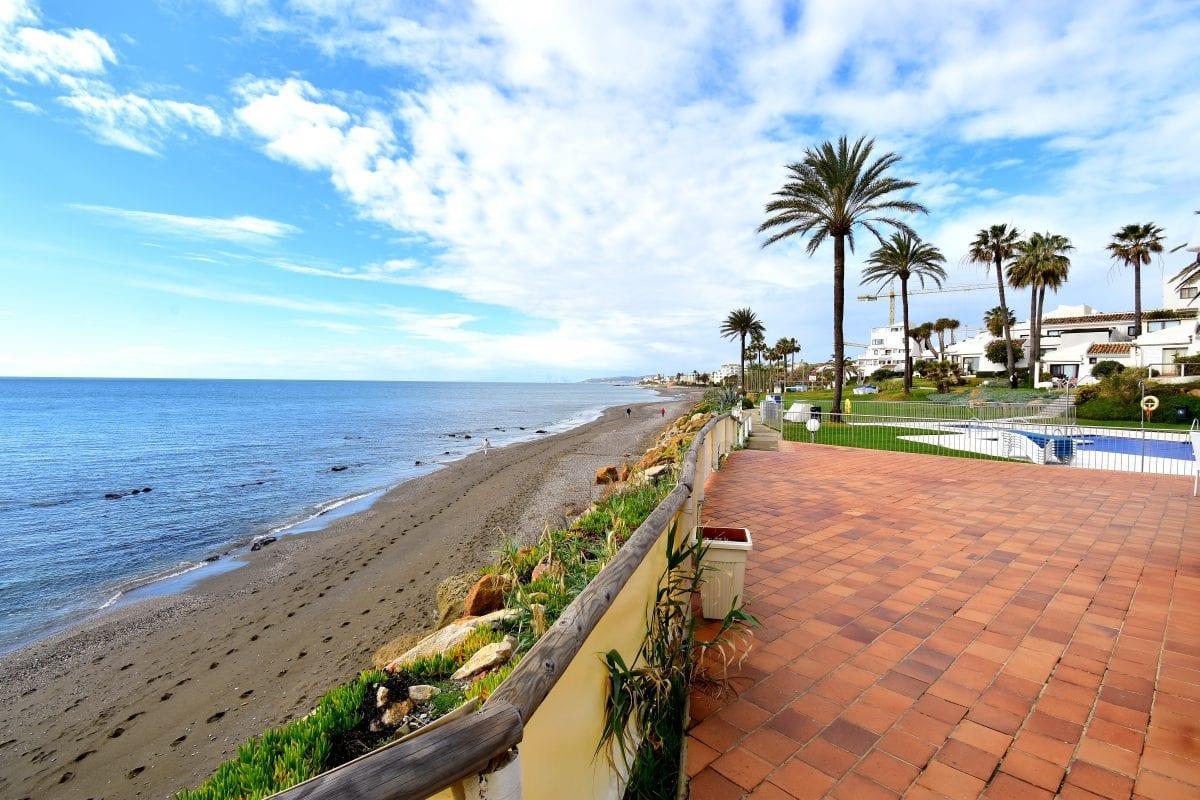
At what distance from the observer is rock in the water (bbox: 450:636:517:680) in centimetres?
382

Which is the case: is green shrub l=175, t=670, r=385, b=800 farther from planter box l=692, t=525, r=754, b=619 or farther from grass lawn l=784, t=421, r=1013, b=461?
grass lawn l=784, t=421, r=1013, b=461

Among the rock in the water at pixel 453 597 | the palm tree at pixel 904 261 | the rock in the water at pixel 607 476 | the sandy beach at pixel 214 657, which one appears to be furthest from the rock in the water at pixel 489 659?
the palm tree at pixel 904 261

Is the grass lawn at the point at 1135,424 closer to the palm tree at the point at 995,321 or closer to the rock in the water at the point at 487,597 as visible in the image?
the rock in the water at the point at 487,597

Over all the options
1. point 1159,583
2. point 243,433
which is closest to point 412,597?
point 1159,583

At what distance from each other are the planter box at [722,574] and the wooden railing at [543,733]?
3.70ft

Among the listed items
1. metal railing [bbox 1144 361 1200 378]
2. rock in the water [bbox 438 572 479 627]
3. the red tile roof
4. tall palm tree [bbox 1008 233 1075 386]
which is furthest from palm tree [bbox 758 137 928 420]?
the red tile roof

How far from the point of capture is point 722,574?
398cm

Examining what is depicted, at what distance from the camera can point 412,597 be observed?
9.44m

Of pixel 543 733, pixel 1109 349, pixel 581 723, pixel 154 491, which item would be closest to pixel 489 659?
pixel 581 723

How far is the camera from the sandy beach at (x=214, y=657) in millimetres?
5770

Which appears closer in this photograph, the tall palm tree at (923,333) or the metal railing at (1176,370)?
the metal railing at (1176,370)

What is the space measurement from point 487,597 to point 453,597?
142cm

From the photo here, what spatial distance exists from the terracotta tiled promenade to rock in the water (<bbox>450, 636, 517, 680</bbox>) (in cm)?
148

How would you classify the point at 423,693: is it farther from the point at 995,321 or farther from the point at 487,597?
the point at 995,321
